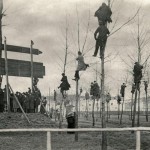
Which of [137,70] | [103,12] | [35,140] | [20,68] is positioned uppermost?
[103,12]

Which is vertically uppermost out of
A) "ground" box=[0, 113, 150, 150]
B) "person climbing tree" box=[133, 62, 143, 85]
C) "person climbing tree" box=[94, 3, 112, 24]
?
"person climbing tree" box=[94, 3, 112, 24]

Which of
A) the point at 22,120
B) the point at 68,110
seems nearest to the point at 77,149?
the point at 22,120

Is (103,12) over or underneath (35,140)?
over

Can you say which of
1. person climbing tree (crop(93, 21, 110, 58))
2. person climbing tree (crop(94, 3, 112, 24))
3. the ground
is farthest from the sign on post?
person climbing tree (crop(94, 3, 112, 24))

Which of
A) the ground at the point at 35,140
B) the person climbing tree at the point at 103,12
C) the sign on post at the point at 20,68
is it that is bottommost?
the ground at the point at 35,140

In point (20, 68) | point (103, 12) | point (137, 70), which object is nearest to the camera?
point (103, 12)

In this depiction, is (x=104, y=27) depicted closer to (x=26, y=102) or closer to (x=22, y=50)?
→ (x=22, y=50)

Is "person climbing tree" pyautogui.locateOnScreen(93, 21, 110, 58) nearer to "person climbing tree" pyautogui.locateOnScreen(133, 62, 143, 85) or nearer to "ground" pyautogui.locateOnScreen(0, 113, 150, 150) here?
"ground" pyautogui.locateOnScreen(0, 113, 150, 150)

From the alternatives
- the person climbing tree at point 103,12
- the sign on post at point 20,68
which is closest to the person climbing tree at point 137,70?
the sign on post at point 20,68

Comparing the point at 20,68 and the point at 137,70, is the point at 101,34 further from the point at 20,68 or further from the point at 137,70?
the point at 137,70


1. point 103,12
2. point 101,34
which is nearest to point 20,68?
point 101,34

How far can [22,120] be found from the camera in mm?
18969

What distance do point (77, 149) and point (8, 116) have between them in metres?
6.14

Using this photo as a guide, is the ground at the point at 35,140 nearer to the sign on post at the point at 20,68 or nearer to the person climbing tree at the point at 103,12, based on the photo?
the sign on post at the point at 20,68
